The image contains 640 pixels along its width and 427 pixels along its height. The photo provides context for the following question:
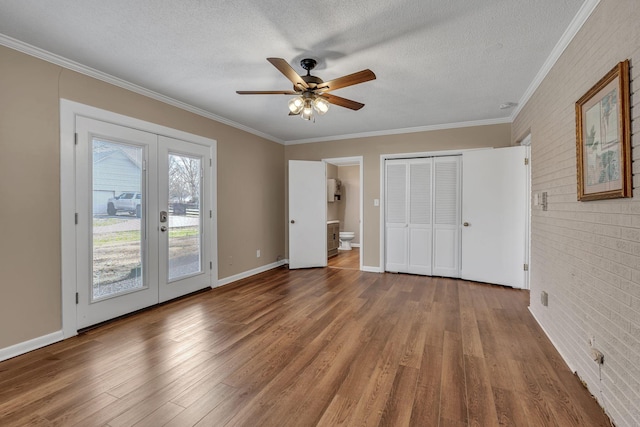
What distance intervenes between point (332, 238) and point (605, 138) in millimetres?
5701

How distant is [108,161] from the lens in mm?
2988

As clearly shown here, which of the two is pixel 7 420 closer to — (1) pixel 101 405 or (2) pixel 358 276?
(1) pixel 101 405

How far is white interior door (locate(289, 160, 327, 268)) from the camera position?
554 cm

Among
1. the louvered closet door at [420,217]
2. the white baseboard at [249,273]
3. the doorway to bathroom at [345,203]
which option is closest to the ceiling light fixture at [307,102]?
the louvered closet door at [420,217]

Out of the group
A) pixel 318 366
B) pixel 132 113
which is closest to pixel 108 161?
pixel 132 113

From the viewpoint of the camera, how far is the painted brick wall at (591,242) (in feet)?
4.74

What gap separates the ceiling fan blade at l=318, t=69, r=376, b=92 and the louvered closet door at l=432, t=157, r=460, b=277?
3.02m

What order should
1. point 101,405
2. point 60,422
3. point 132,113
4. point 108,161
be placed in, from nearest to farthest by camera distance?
point 60,422 < point 101,405 < point 108,161 < point 132,113

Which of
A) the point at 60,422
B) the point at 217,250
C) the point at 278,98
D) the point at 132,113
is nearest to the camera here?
the point at 60,422

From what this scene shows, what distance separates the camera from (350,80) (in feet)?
7.64

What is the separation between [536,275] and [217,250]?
404 centimetres

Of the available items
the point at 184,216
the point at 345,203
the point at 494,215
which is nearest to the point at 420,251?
the point at 494,215

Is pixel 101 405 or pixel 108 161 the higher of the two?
pixel 108 161

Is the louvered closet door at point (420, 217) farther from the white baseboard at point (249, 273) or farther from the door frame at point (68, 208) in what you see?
the door frame at point (68, 208)
